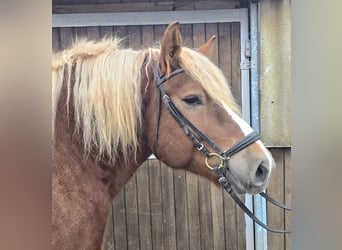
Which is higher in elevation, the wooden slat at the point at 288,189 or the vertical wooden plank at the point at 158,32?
the vertical wooden plank at the point at 158,32

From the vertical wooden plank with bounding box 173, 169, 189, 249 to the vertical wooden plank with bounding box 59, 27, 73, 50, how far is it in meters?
0.39

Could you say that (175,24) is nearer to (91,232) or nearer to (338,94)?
(338,94)

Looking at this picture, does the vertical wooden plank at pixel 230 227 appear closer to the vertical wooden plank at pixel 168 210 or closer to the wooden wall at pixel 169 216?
the wooden wall at pixel 169 216

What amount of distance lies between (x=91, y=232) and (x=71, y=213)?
0.06 m

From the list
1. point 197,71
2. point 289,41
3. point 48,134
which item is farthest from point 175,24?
point 48,134

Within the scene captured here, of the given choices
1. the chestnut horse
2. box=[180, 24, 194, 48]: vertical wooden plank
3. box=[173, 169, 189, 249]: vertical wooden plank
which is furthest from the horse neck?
box=[180, 24, 194, 48]: vertical wooden plank

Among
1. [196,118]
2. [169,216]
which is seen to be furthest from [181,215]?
[196,118]

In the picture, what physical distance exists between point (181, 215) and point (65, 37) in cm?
48

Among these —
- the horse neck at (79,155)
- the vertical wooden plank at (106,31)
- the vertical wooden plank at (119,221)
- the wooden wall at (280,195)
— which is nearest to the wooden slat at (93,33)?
the vertical wooden plank at (106,31)

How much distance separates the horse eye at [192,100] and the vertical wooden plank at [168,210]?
0.60 feet

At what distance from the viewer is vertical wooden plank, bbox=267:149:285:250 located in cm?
86

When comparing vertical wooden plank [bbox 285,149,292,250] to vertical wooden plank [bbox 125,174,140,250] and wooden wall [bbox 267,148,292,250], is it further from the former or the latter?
vertical wooden plank [bbox 125,174,140,250]

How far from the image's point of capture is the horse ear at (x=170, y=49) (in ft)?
2.72

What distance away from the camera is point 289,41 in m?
0.86
